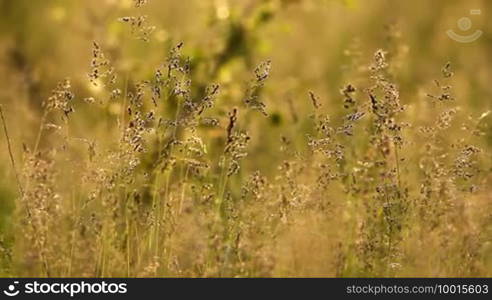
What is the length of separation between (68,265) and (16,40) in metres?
4.04

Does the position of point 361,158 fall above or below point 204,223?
above

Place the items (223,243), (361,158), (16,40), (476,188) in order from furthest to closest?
(16,40), (361,158), (476,188), (223,243)

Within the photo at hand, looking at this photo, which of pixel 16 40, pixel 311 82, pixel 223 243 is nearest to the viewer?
pixel 223 243

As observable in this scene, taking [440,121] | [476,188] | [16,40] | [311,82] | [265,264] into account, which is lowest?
[265,264]

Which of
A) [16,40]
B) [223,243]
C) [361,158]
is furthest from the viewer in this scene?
[16,40]

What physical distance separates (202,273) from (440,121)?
0.98 meters

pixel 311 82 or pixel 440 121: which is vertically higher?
pixel 311 82

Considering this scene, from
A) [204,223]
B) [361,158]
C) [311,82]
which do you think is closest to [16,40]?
[311,82]

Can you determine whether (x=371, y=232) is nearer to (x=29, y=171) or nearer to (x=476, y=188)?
(x=476, y=188)

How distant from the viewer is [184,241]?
3.55 metres

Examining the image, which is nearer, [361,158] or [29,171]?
[29,171]

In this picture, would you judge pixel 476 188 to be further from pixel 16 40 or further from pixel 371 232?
pixel 16 40

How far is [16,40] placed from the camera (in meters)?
7.24

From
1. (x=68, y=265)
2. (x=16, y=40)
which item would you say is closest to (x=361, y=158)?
(x=68, y=265)
